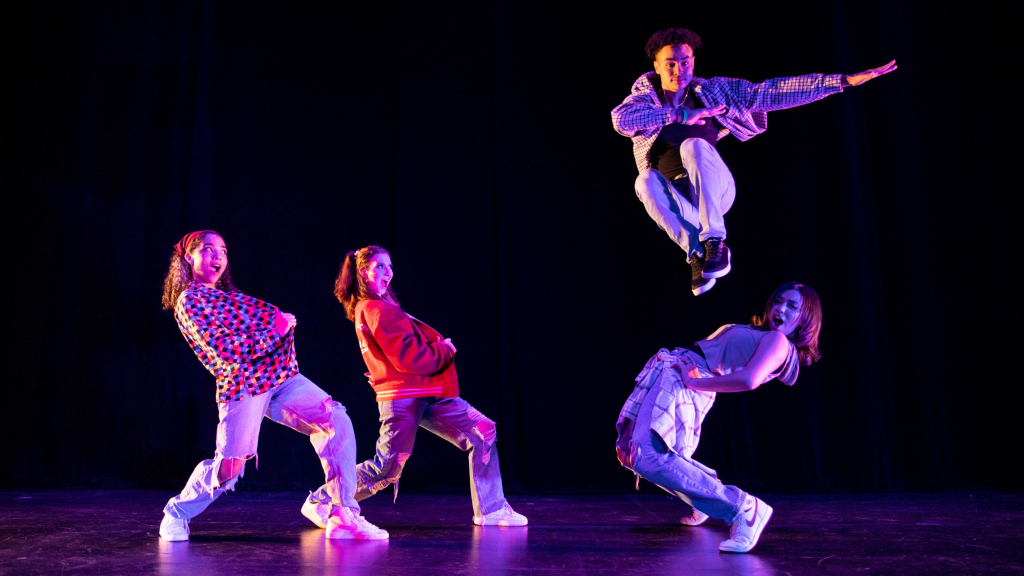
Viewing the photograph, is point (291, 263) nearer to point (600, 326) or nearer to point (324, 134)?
point (324, 134)

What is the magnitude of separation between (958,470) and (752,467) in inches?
49.4

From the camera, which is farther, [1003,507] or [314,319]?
[314,319]

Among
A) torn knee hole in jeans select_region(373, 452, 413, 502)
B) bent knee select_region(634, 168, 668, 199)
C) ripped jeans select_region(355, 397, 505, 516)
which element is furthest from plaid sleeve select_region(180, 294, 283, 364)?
bent knee select_region(634, 168, 668, 199)

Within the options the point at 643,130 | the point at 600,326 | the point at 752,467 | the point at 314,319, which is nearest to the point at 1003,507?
the point at 752,467

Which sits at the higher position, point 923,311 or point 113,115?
point 113,115

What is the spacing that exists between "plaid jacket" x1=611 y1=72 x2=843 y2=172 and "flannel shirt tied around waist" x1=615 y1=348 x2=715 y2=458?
0.90 metres

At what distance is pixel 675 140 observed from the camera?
2988mm

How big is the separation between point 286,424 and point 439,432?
72 centimetres

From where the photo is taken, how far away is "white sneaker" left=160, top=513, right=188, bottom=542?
2.74 meters

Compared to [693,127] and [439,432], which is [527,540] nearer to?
[439,432]

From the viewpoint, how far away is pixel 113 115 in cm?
523

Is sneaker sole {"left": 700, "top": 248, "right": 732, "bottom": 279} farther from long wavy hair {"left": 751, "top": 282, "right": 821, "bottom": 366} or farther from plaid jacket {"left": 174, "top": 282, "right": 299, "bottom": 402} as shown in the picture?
plaid jacket {"left": 174, "top": 282, "right": 299, "bottom": 402}

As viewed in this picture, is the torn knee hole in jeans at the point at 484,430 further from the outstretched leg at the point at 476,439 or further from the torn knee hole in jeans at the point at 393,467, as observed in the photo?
the torn knee hole in jeans at the point at 393,467

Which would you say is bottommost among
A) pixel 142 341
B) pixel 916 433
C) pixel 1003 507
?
pixel 1003 507
